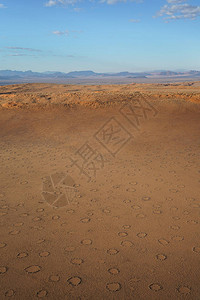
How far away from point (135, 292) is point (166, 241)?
0.81 m

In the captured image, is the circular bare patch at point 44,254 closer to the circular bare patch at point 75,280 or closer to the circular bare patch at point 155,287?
Result: the circular bare patch at point 75,280

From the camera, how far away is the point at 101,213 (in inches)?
131

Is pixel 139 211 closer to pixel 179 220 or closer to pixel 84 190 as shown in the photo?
pixel 179 220

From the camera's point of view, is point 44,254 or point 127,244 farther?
point 127,244

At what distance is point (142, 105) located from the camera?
1012 centimetres

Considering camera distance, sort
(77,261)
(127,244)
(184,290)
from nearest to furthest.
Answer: (184,290), (77,261), (127,244)

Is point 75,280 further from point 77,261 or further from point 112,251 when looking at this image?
point 112,251

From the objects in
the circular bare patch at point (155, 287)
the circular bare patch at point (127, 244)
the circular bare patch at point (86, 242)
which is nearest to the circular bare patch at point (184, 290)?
→ the circular bare patch at point (155, 287)

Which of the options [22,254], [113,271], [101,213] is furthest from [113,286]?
Answer: [101,213]

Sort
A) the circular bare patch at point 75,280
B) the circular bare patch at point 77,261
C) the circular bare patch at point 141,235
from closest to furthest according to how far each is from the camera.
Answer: the circular bare patch at point 75,280 → the circular bare patch at point 77,261 → the circular bare patch at point 141,235

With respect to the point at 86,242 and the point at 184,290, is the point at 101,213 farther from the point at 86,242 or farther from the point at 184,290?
the point at 184,290

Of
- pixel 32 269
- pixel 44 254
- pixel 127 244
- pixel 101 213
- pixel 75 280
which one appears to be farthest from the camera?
pixel 101 213

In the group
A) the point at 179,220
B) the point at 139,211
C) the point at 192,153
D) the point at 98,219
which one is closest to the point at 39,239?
the point at 98,219

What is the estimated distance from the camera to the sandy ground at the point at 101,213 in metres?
2.12
